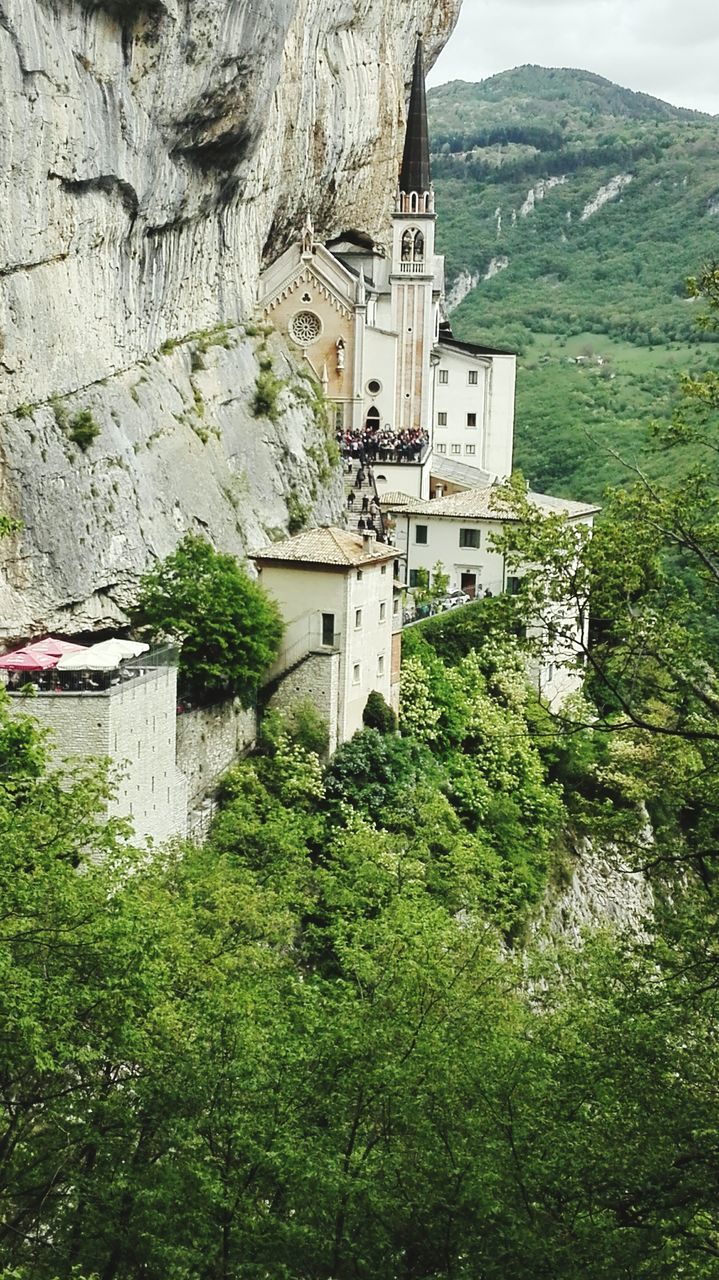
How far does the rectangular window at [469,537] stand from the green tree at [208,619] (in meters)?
13.5

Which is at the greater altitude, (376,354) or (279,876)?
(376,354)

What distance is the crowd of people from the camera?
5769cm

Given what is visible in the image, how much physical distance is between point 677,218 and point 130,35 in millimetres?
94882

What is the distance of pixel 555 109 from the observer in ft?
633

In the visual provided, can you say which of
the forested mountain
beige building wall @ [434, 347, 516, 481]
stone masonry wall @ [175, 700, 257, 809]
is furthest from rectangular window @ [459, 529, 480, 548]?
the forested mountain

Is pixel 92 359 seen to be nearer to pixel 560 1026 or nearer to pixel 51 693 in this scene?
pixel 51 693

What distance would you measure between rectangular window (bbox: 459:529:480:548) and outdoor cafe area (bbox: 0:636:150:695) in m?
18.7

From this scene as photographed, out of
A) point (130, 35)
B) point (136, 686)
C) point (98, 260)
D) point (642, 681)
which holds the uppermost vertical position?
point (130, 35)

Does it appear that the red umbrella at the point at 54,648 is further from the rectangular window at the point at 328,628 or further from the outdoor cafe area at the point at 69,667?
the rectangular window at the point at 328,628

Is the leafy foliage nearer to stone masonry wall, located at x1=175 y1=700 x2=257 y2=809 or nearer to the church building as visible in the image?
stone masonry wall, located at x1=175 y1=700 x2=257 y2=809

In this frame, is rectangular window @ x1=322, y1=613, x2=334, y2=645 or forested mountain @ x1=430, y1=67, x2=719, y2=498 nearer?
rectangular window @ x1=322, y1=613, x2=334, y2=645

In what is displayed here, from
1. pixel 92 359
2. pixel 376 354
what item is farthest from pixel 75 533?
pixel 376 354

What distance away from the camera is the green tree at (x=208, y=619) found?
36.9 m

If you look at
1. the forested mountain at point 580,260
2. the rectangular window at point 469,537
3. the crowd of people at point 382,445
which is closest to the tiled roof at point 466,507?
the rectangular window at point 469,537
